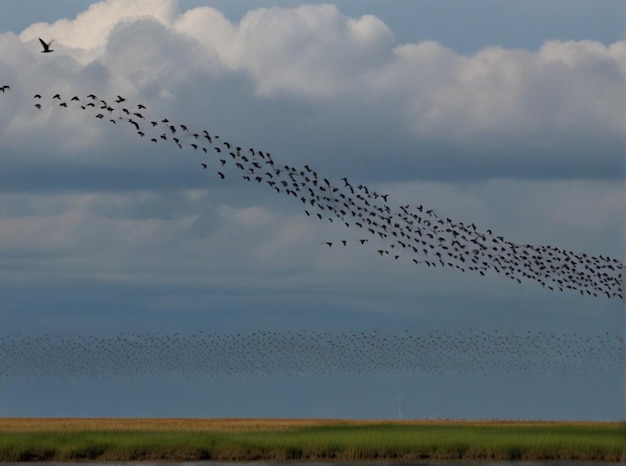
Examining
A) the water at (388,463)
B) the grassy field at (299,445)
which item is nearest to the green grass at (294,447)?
the grassy field at (299,445)

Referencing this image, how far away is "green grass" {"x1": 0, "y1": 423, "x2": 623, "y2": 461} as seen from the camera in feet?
178

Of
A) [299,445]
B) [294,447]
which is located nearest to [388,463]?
[299,445]

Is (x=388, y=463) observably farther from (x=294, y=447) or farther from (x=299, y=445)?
(x=294, y=447)

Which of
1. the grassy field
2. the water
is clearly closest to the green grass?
the grassy field

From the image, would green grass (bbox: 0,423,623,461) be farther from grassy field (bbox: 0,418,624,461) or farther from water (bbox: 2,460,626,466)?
water (bbox: 2,460,626,466)

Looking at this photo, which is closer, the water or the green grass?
the water

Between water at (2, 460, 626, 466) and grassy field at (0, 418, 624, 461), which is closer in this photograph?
water at (2, 460, 626, 466)

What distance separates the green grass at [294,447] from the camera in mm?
54188

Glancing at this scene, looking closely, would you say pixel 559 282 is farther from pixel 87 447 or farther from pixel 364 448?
pixel 87 447

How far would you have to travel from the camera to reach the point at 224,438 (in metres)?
56.6

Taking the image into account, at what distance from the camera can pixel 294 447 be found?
54.8 meters

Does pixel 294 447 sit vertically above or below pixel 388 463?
above

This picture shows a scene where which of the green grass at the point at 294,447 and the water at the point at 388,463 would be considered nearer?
the water at the point at 388,463

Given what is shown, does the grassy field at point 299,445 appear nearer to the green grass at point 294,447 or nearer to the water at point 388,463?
the green grass at point 294,447
